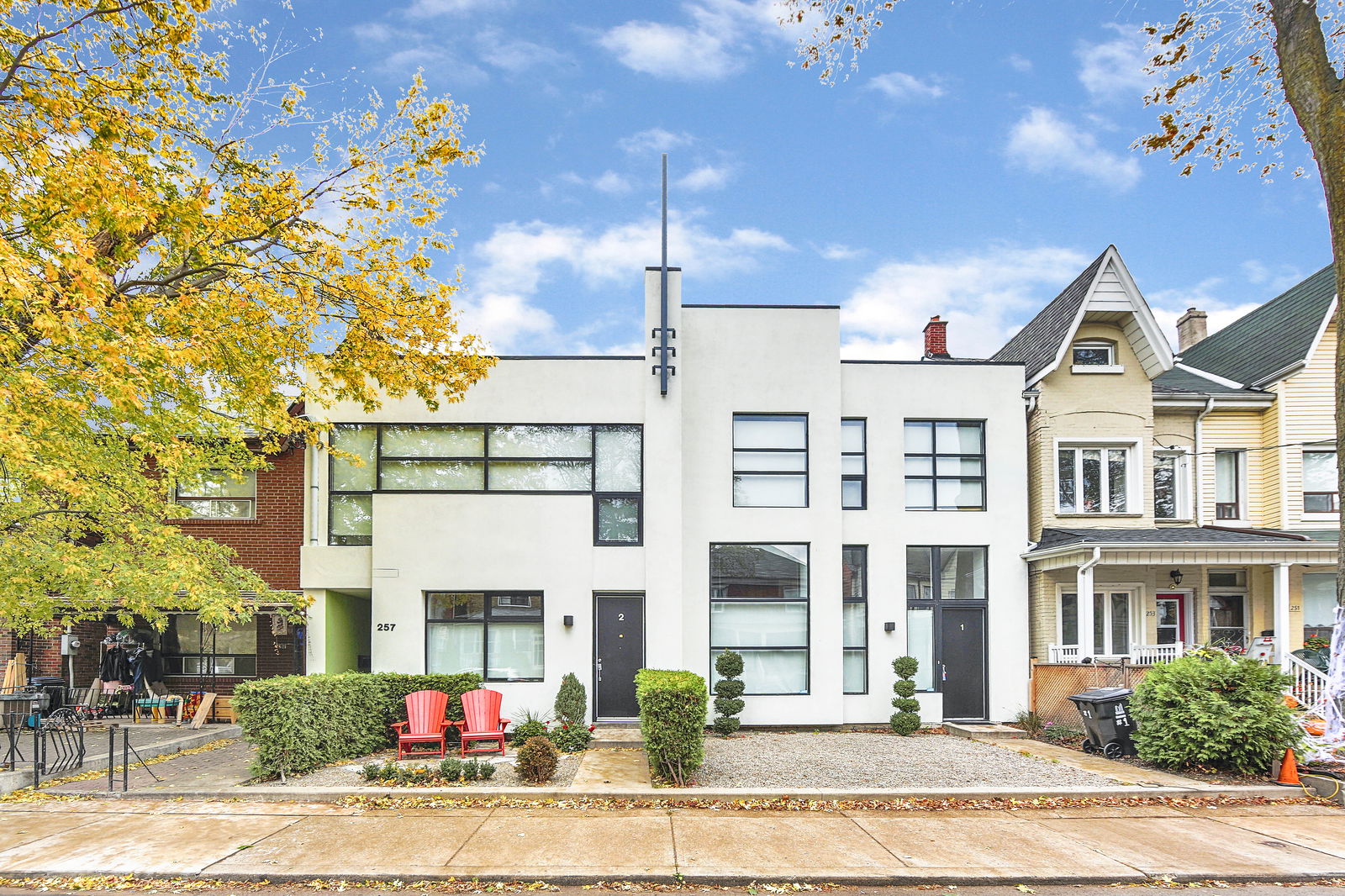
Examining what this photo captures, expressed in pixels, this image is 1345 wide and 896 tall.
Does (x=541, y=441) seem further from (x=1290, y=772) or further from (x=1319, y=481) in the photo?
(x=1319, y=481)

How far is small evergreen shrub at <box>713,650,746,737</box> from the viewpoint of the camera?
13.8 m

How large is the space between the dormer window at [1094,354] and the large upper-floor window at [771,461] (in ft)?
19.1

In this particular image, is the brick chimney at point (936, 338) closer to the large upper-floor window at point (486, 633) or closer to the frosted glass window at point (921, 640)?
the frosted glass window at point (921, 640)

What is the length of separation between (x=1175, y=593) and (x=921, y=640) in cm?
545

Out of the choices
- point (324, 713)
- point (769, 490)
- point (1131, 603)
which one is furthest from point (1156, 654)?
point (324, 713)

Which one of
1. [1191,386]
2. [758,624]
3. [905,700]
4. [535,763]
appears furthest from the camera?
[1191,386]

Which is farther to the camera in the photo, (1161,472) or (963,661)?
(1161,472)

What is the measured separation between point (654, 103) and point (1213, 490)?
13.6 meters

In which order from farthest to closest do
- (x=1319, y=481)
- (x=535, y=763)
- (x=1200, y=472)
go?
1. (x=1319, y=481)
2. (x=1200, y=472)
3. (x=535, y=763)

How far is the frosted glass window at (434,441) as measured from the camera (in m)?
14.5

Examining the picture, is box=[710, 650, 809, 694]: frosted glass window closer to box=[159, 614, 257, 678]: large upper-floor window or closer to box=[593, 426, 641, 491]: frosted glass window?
box=[593, 426, 641, 491]: frosted glass window

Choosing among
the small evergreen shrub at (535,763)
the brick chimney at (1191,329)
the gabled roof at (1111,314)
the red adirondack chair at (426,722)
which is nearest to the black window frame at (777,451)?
the gabled roof at (1111,314)

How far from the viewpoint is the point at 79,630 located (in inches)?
619

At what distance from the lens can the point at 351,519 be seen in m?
14.5
